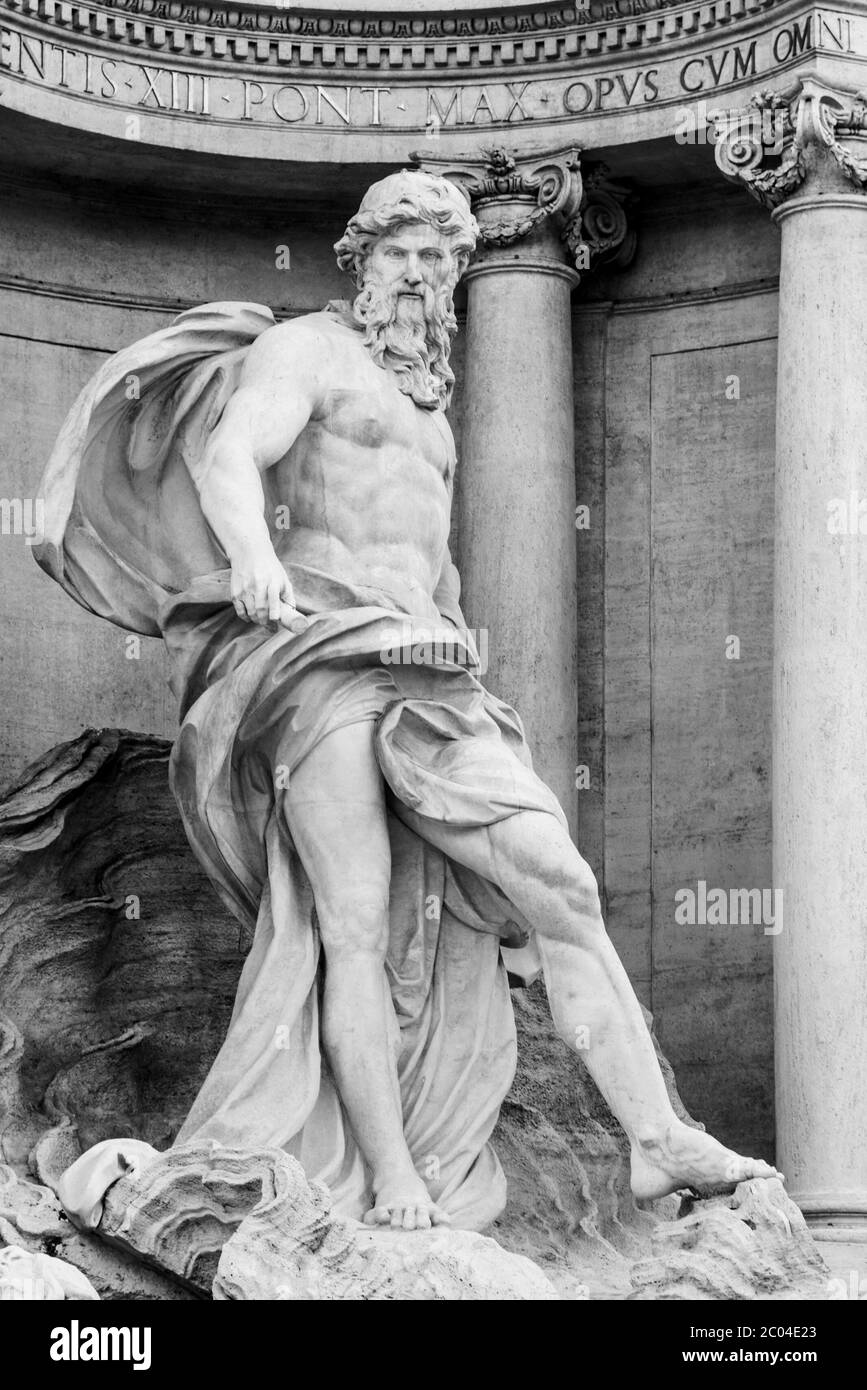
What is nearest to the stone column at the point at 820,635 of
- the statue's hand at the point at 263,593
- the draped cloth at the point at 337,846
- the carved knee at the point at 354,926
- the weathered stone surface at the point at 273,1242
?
the draped cloth at the point at 337,846

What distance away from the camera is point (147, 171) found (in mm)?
13609

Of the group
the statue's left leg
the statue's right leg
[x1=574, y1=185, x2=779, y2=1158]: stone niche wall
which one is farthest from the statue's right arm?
[x1=574, y1=185, x2=779, y2=1158]: stone niche wall

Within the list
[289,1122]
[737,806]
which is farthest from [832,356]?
[289,1122]

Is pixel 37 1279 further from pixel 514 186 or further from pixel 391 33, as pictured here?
pixel 391 33

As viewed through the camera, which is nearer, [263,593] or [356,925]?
[263,593]

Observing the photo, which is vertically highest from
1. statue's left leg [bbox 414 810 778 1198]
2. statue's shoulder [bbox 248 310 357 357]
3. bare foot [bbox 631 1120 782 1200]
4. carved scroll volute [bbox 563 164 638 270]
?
carved scroll volute [bbox 563 164 638 270]

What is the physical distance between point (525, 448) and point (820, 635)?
1.35 m

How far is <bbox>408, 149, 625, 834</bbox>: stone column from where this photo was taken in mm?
13203

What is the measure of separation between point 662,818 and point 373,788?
279 centimetres

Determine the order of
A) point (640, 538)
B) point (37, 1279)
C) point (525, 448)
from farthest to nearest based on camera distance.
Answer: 1. point (640, 538)
2. point (525, 448)
3. point (37, 1279)

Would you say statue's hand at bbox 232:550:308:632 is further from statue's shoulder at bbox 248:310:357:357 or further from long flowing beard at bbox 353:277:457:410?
long flowing beard at bbox 353:277:457:410

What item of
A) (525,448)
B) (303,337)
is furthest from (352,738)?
(525,448)

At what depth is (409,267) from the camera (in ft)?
37.7

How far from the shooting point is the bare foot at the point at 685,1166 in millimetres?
10508
